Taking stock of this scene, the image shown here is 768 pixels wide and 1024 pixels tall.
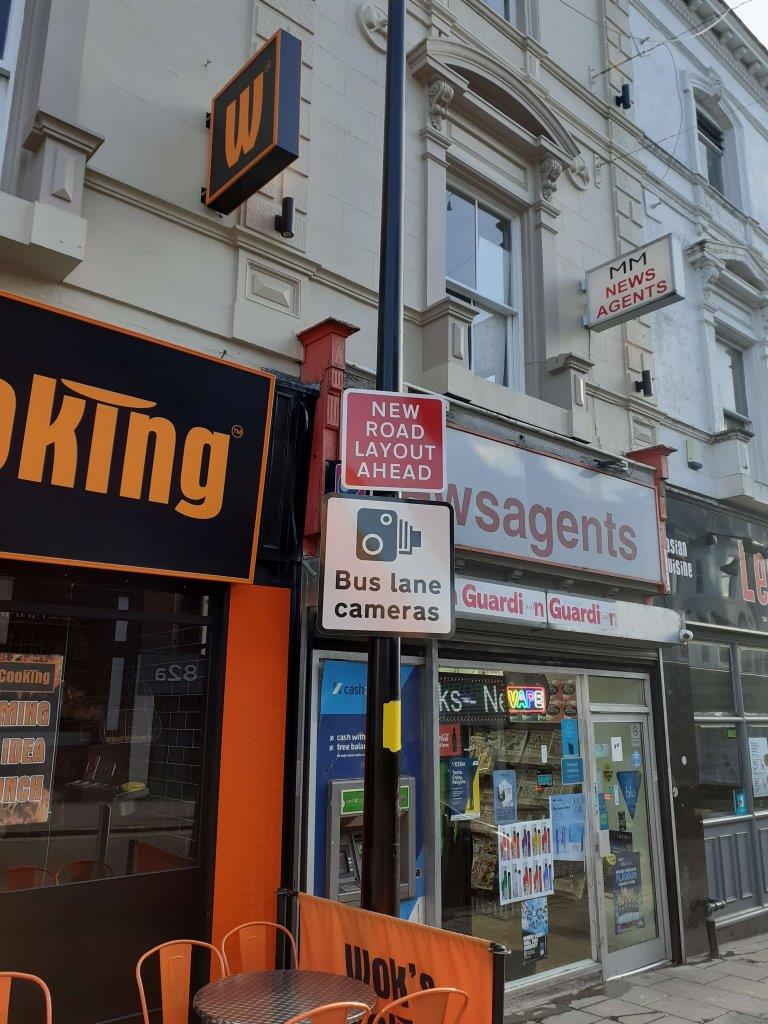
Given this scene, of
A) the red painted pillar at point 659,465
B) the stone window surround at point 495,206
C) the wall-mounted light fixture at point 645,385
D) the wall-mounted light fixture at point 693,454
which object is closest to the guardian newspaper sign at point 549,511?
the red painted pillar at point 659,465

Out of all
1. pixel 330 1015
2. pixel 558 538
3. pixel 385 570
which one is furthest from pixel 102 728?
pixel 558 538

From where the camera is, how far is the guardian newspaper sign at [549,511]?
23.2 feet

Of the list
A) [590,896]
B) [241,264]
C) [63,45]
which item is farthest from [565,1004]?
[63,45]

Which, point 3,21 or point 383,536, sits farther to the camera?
point 3,21

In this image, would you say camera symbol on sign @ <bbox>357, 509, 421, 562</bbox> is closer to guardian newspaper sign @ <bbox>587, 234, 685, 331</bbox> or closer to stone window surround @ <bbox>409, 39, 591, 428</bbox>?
stone window surround @ <bbox>409, 39, 591, 428</bbox>

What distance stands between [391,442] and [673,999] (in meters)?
5.60

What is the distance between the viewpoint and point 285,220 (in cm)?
655

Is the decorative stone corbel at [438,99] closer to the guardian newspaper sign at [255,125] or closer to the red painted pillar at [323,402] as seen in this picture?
the guardian newspaper sign at [255,125]

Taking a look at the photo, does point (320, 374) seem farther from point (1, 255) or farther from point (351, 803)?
point (351, 803)

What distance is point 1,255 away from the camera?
5.07 m

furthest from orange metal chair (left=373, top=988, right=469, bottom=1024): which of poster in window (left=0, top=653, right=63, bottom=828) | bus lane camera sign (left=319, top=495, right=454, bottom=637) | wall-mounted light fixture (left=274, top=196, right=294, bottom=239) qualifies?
wall-mounted light fixture (left=274, top=196, right=294, bottom=239)

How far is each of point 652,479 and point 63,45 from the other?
6.67 meters

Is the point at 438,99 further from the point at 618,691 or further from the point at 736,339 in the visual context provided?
the point at 736,339

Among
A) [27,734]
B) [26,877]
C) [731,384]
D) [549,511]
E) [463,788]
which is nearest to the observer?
[26,877]
